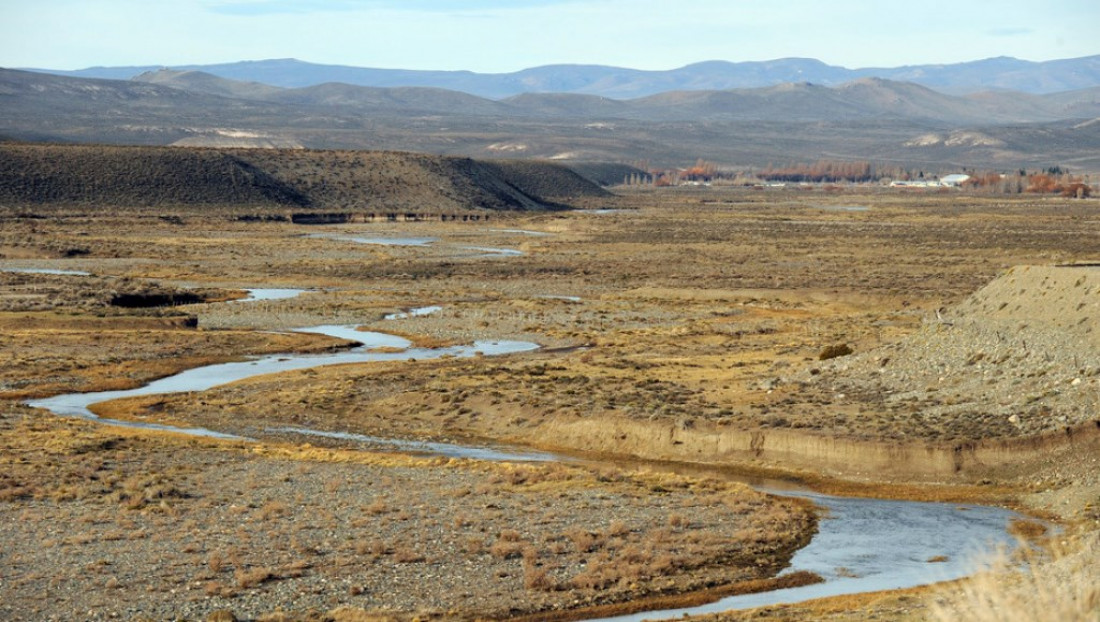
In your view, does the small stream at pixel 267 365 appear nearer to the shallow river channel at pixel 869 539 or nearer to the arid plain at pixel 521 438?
the shallow river channel at pixel 869 539

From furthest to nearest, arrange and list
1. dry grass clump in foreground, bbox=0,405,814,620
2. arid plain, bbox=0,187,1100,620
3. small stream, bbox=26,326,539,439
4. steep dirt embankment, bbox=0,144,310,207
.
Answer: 1. steep dirt embankment, bbox=0,144,310,207
2. small stream, bbox=26,326,539,439
3. arid plain, bbox=0,187,1100,620
4. dry grass clump in foreground, bbox=0,405,814,620

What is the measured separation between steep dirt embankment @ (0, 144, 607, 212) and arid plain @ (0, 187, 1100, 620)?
2607 inches

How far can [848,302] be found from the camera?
7044 centimetres

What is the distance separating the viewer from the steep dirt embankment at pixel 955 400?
3378 centimetres

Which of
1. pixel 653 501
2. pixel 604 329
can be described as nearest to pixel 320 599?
pixel 653 501

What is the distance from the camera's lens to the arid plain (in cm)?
2394

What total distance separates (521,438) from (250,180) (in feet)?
405

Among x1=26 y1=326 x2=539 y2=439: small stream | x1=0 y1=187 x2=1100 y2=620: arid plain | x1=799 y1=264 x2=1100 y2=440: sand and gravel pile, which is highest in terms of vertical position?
x1=799 y1=264 x2=1100 y2=440: sand and gravel pile

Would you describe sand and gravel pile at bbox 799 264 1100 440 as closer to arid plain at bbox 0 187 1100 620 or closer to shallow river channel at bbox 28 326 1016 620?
arid plain at bbox 0 187 1100 620

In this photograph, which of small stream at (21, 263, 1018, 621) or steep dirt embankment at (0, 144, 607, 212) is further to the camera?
steep dirt embankment at (0, 144, 607, 212)

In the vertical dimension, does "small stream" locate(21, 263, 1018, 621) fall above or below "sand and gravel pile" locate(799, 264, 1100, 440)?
below

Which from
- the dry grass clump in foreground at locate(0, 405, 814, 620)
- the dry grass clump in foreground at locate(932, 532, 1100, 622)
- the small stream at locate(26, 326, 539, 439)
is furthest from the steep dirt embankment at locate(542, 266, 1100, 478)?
the small stream at locate(26, 326, 539, 439)

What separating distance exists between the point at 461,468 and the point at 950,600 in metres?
15.1

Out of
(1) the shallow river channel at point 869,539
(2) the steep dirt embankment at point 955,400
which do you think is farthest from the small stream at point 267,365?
(2) the steep dirt embankment at point 955,400
